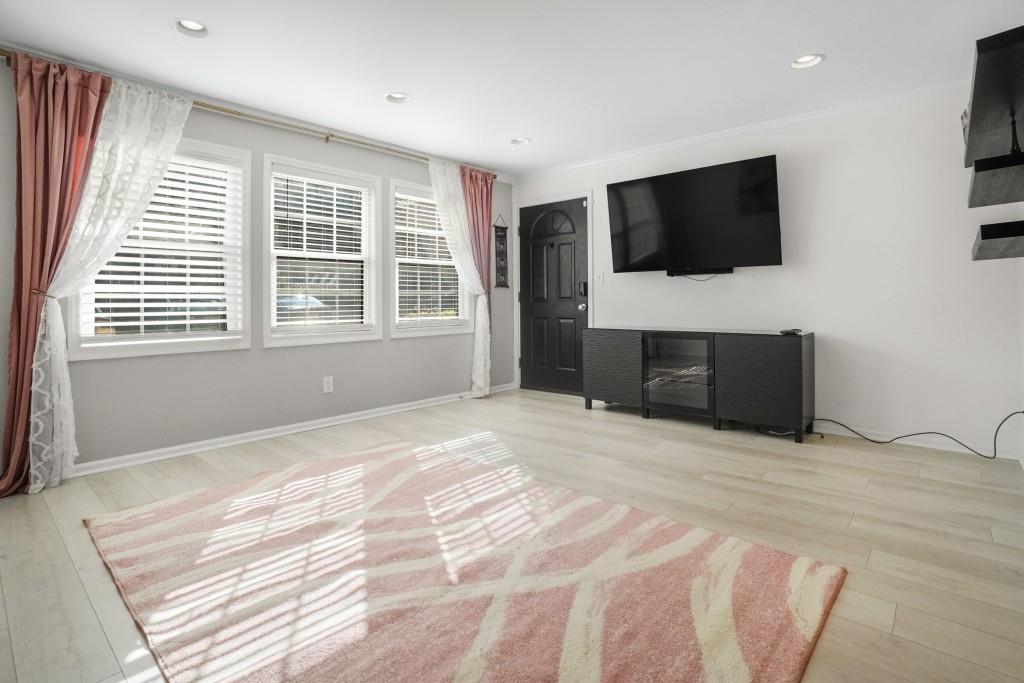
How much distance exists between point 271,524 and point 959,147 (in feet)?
14.3

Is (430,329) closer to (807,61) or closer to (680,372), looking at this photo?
(680,372)

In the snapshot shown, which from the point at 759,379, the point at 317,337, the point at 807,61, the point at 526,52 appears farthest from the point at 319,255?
the point at 807,61

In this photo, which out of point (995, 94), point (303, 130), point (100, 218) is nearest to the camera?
point (995, 94)

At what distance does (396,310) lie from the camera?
4637mm

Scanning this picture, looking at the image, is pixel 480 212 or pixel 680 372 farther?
pixel 480 212

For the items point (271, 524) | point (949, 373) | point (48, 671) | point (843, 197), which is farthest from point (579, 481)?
point (843, 197)

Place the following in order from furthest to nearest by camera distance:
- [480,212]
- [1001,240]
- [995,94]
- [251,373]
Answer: [480,212] → [251,373] → [1001,240] → [995,94]

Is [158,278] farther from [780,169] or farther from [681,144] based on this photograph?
[780,169]

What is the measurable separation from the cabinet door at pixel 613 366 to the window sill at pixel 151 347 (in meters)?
2.65

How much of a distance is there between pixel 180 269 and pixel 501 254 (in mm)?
2993

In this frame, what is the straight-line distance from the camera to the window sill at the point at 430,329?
15.3ft

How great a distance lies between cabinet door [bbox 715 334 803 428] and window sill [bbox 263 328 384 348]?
2717 millimetres

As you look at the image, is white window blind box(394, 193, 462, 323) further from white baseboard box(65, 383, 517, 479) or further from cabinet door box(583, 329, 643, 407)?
cabinet door box(583, 329, 643, 407)

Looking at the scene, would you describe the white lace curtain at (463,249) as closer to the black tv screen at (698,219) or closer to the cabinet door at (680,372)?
the black tv screen at (698,219)
